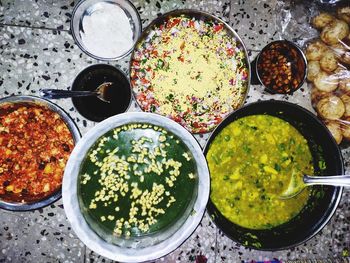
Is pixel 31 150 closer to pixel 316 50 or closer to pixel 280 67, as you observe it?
pixel 280 67

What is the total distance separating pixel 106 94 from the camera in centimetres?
245

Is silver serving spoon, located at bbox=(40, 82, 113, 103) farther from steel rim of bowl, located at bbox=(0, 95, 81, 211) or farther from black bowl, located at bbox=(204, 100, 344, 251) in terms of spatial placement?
black bowl, located at bbox=(204, 100, 344, 251)

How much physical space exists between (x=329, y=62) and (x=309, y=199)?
1.13 meters

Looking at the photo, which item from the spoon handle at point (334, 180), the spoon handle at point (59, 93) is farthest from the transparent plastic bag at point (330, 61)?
the spoon handle at point (59, 93)

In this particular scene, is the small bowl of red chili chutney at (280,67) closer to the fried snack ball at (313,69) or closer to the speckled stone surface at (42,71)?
the fried snack ball at (313,69)

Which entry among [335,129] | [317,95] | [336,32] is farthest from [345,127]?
[336,32]

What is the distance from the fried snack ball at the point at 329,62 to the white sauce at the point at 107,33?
158cm

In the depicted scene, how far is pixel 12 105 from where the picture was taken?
7.72 ft

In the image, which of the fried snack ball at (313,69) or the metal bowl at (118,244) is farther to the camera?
the fried snack ball at (313,69)

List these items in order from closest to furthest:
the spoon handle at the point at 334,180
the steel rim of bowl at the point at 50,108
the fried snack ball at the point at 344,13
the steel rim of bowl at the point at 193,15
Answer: the spoon handle at the point at 334,180 → the steel rim of bowl at the point at 50,108 → the steel rim of bowl at the point at 193,15 → the fried snack ball at the point at 344,13

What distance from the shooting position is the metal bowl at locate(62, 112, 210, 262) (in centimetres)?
217

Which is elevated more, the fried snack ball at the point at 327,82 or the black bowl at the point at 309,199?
the fried snack ball at the point at 327,82

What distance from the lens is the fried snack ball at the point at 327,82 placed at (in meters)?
2.61

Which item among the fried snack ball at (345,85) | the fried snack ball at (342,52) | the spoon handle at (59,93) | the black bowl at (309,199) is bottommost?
the black bowl at (309,199)
